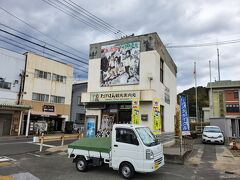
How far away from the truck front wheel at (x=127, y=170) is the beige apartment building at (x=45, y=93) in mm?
22833

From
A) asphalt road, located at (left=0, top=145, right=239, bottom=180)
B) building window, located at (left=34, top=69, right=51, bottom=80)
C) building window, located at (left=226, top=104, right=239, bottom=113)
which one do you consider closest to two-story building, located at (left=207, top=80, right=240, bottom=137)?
building window, located at (left=226, top=104, right=239, bottom=113)

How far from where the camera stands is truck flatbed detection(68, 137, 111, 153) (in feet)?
24.8

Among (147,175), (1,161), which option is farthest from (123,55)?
(1,161)

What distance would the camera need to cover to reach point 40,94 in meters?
30.7

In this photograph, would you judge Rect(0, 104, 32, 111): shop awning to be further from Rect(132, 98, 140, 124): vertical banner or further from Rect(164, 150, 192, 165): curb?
Rect(164, 150, 192, 165): curb

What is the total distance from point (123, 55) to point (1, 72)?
1989 cm

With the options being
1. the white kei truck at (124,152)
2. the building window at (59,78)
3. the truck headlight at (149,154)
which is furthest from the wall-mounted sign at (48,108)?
the truck headlight at (149,154)

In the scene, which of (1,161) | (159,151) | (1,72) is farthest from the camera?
(1,72)

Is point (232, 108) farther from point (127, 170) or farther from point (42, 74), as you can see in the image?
point (42, 74)

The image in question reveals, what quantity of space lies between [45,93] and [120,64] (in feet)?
70.7

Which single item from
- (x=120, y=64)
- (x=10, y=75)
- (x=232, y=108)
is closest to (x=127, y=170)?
(x=120, y=64)

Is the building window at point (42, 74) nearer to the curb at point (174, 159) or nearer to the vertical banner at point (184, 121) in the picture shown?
the vertical banner at point (184, 121)

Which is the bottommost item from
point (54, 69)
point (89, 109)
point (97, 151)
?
point (97, 151)

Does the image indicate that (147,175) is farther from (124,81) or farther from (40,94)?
(40,94)
